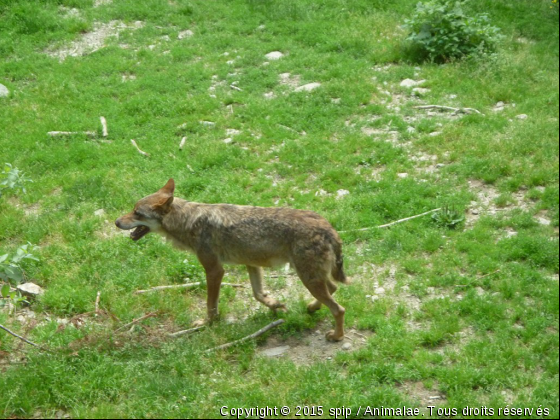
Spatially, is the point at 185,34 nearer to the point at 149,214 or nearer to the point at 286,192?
the point at 286,192

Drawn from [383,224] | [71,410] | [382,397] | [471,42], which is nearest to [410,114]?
[471,42]

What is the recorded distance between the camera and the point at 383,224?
34.2 feet

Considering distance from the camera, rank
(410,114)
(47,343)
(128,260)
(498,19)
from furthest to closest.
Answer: (498,19) < (410,114) < (128,260) < (47,343)

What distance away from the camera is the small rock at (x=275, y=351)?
26.5ft

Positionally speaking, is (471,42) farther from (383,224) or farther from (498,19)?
(383,224)

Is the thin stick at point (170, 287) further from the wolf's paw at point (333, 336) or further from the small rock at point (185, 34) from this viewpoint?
the small rock at point (185, 34)

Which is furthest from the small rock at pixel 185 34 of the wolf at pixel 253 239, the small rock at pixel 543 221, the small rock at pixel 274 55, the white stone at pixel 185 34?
the small rock at pixel 543 221

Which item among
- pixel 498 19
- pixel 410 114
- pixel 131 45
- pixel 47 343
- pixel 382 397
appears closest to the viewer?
pixel 382 397

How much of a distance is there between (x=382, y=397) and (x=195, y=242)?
3.27 metres

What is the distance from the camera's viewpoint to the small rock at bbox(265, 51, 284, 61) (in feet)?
54.2

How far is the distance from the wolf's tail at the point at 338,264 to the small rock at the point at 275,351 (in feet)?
3.54

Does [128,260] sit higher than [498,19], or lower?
lower

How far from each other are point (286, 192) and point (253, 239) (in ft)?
10.5

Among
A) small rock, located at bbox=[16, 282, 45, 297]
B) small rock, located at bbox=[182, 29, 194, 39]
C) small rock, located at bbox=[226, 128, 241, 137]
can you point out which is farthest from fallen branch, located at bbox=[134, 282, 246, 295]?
small rock, located at bbox=[182, 29, 194, 39]
